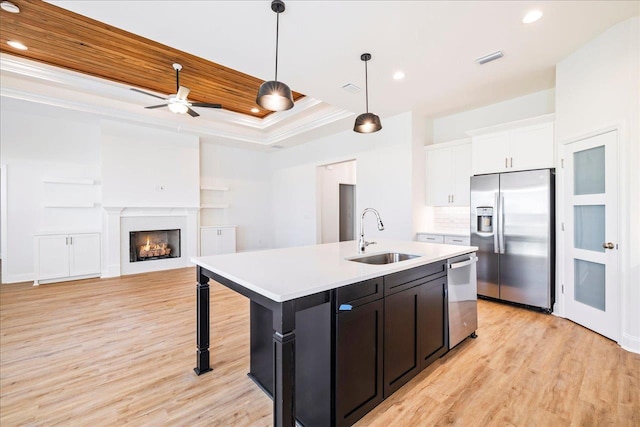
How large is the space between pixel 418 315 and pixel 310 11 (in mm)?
2600

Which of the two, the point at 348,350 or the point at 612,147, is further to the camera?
the point at 612,147

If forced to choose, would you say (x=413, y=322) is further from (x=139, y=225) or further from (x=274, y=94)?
(x=139, y=225)

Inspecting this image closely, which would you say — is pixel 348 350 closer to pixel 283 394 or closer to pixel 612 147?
pixel 283 394

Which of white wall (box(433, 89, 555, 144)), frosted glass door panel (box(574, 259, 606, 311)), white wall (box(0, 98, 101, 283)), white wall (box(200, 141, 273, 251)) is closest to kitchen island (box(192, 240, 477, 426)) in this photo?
frosted glass door panel (box(574, 259, 606, 311))

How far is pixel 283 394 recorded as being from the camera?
4.19 ft

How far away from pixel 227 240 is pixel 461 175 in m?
5.42

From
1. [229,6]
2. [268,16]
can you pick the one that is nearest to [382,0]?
[268,16]

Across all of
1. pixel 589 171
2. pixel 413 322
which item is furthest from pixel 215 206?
pixel 589 171

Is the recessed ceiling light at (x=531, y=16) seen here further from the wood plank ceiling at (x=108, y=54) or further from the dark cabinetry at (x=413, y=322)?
the wood plank ceiling at (x=108, y=54)

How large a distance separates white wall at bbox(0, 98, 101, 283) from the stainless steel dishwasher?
20.9 feet

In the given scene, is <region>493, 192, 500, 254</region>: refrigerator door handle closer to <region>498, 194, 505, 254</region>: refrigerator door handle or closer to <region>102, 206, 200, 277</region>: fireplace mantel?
<region>498, 194, 505, 254</region>: refrigerator door handle

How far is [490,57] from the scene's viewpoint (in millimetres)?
3092

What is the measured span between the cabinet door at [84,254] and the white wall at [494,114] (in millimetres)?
6742

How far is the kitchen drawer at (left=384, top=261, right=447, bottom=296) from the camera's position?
1.81 metres
